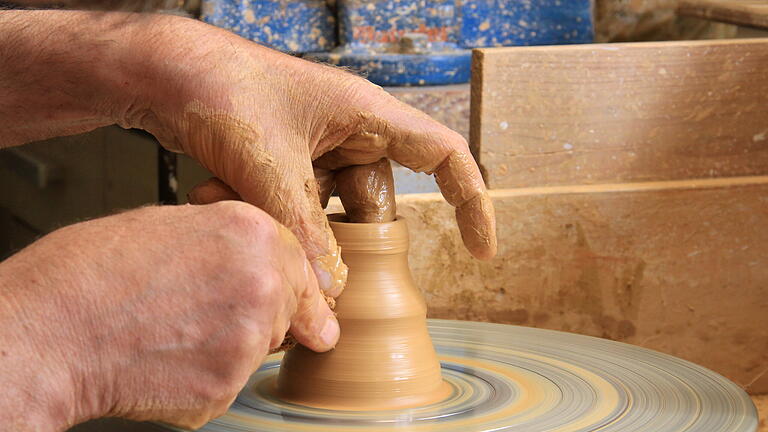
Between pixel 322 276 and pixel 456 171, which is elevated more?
pixel 456 171

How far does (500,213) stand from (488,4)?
4.40ft

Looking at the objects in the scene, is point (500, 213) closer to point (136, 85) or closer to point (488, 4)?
point (136, 85)

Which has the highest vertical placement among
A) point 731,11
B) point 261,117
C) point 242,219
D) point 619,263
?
point 731,11

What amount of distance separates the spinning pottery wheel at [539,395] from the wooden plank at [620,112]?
40 cm

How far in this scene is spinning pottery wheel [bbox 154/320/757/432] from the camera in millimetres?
1099

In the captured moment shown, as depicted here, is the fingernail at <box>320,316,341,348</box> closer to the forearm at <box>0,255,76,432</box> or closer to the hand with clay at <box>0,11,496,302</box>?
the hand with clay at <box>0,11,496,302</box>

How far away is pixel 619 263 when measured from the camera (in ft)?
5.73

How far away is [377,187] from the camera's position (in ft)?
3.98

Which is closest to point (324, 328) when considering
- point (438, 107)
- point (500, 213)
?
point (500, 213)

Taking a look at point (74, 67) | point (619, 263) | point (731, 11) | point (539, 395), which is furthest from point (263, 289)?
point (731, 11)

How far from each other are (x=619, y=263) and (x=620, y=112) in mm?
260

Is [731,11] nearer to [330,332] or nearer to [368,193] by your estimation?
[368,193]

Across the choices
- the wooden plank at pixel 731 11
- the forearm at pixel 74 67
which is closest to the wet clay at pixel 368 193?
the forearm at pixel 74 67

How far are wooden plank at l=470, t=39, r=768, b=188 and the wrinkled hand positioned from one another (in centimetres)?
49
